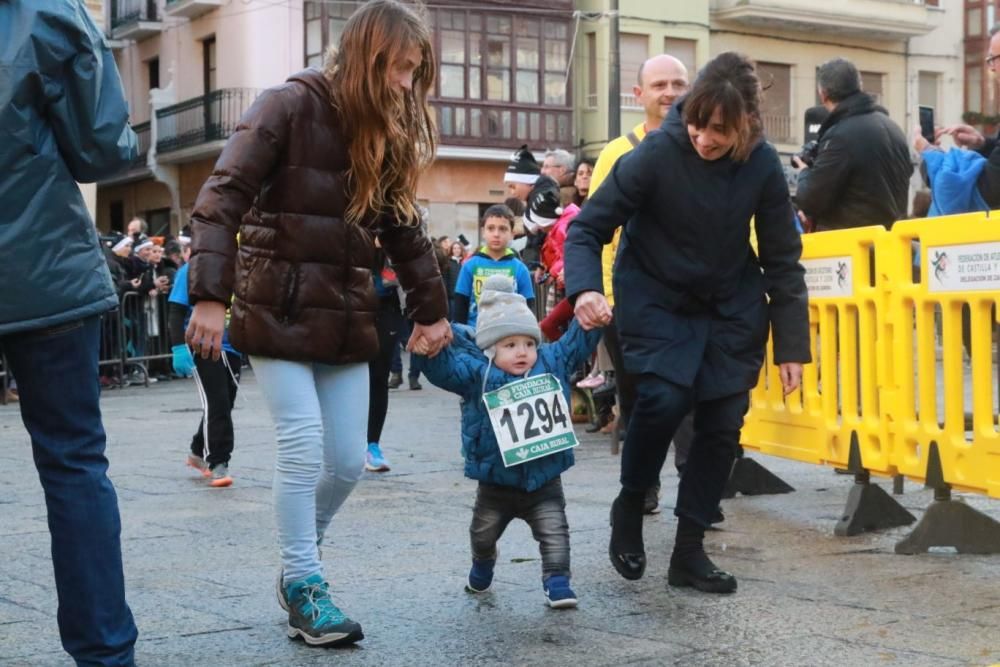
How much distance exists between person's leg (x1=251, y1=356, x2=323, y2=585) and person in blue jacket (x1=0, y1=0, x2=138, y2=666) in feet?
2.28

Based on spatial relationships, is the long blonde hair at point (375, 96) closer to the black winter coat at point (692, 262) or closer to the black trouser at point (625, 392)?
the black winter coat at point (692, 262)

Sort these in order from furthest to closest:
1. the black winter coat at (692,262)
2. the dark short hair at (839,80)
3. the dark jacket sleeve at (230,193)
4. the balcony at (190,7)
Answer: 1. the balcony at (190,7)
2. the dark short hair at (839,80)
3. the black winter coat at (692,262)
4. the dark jacket sleeve at (230,193)

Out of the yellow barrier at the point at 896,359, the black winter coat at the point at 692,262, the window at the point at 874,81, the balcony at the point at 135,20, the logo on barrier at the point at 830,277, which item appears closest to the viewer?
the black winter coat at the point at 692,262

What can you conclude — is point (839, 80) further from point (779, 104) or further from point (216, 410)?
point (779, 104)

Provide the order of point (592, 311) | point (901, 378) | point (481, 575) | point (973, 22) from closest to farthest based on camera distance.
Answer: point (592, 311) < point (481, 575) < point (901, 378) < point (973, 22)

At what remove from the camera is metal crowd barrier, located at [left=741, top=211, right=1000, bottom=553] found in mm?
6039

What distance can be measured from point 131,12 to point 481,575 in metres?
37.8

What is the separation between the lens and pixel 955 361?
250 inches

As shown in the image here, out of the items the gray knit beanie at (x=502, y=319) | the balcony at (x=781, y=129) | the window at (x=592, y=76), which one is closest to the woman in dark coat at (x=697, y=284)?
the gray knit beanie at (x=502, y=319)

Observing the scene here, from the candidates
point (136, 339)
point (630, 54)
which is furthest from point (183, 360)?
point (630, 54)

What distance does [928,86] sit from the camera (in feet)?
146

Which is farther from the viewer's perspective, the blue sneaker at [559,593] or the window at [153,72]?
the window at [153,72]

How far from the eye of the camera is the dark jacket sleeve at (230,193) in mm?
4465

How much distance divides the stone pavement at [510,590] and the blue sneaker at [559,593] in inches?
2.0
